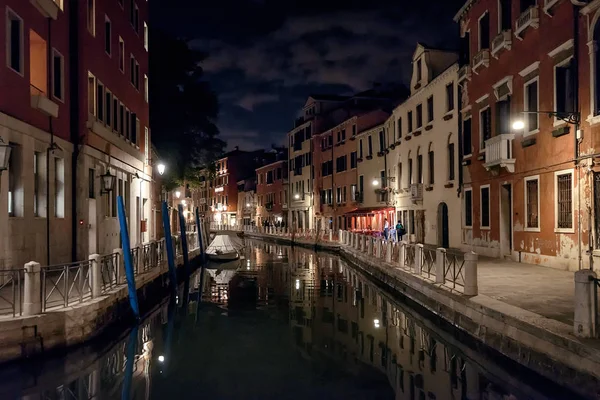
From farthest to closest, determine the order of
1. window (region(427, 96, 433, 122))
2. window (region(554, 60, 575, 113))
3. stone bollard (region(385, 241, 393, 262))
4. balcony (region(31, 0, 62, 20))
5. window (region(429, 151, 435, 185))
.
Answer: window (region(427, 96, 433, 122))
window (region(429, 151, 435, 185))
stone bollard (region(385, 241, 393, 262))
window (region(554, 60, 575, 113))
balcony (region(31, 0, 62, 20))

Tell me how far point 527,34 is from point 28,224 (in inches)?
625

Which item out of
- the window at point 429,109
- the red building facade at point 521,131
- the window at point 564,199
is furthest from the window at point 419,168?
the window at point 564,199

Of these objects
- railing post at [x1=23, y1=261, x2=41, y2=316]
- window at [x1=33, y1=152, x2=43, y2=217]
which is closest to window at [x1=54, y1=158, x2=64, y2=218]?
window at [x1=33, y1=152, x2=43, y2=217]

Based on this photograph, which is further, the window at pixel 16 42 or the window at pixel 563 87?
the window at pixel 563 87

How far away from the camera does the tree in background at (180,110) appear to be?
120 ft

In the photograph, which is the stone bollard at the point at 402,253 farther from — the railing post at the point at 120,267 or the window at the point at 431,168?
the window at the point at 431,168

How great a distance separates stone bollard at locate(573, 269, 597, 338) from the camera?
811cm

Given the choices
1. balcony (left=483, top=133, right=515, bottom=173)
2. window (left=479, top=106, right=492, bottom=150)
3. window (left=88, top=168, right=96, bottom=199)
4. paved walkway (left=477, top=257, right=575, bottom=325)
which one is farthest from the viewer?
window (left=479, top=106, right=492, bottom=150)

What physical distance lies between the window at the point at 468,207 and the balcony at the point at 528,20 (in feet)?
25.3

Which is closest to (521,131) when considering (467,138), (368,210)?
(467,138)

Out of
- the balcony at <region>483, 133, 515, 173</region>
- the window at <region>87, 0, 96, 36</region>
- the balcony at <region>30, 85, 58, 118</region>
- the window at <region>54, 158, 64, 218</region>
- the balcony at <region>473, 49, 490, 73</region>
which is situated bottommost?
the window at <region>54, 158, 64, 218</region>

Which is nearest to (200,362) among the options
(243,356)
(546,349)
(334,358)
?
(243,356)

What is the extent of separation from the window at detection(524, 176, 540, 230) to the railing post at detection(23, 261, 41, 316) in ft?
47.4

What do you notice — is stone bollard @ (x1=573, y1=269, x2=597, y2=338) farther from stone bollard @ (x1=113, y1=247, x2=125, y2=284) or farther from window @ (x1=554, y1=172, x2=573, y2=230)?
stone bollard @ (x1=113, y1=247, x2=125, y2=284)
